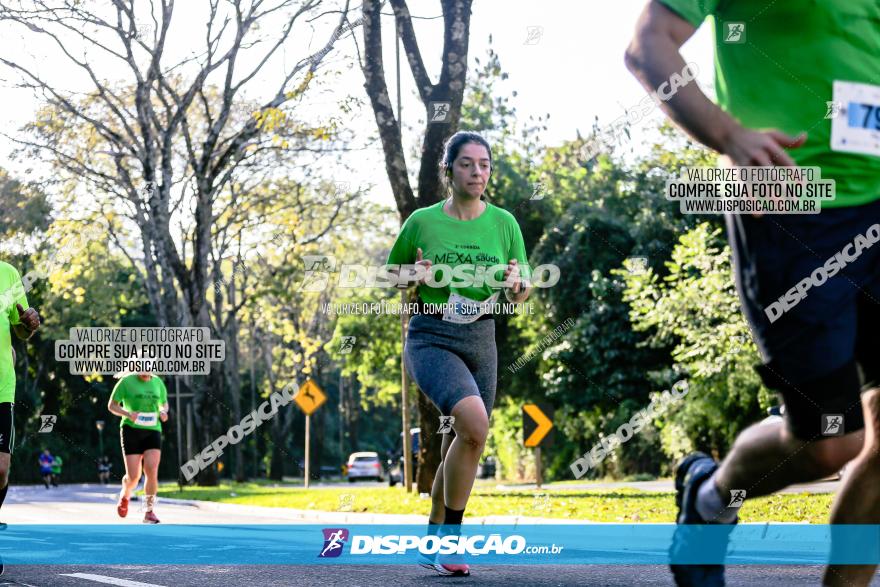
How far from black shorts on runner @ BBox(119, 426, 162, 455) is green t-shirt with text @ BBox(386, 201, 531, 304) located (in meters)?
7.91

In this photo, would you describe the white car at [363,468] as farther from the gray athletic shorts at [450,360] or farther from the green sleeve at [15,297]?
the gray athletic shorts at [450,360]

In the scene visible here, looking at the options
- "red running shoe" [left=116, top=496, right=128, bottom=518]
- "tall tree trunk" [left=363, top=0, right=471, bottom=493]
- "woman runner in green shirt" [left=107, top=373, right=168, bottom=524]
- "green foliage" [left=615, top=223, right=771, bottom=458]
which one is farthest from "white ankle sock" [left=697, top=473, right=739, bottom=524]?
"green foliage" [left=615, top=223, right=771, bottom=458]

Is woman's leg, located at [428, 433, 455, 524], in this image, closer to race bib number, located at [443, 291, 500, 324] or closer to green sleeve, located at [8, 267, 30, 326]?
race bib number, located at [443, 291, 500, 324]

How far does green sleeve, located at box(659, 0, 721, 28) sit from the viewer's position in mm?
3131

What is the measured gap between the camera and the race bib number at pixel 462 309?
6379mm

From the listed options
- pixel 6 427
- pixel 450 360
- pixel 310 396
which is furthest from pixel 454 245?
pixel 310 396

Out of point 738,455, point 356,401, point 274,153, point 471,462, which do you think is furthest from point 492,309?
point 356,401

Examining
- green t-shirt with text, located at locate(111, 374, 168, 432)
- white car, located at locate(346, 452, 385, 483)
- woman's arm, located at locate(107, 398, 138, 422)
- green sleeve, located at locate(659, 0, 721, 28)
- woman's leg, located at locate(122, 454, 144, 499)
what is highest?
green sleeve, located at locate(659, 0, 721, 28)

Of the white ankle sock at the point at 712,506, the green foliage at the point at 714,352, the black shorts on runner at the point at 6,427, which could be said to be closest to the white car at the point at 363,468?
the green foliage at the point at 714,352

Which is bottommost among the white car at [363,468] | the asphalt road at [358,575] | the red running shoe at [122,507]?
the white car at [363,468]

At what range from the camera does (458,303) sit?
6383 mm

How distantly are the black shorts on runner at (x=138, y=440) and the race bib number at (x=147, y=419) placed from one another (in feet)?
0.39

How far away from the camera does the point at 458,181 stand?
21.6 ft

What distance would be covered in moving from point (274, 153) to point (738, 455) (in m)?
29.5
